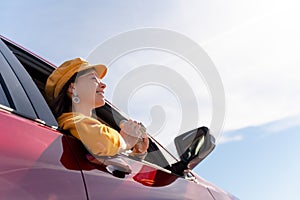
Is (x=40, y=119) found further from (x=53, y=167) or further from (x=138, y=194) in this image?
(x=138, y=194)

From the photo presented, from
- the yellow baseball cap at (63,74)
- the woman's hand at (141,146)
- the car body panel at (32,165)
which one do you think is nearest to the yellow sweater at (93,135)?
the car body panel at (32,165)

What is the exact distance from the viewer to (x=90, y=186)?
5.57ft

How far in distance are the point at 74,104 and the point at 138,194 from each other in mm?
544

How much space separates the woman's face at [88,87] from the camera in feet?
7.38

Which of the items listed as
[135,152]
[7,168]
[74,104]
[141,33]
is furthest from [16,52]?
[7,168]

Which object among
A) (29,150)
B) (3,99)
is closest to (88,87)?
(3,99)

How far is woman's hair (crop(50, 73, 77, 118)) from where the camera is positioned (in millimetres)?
2203

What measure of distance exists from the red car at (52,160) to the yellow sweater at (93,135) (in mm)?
33

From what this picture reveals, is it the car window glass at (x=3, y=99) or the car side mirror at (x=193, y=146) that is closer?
the car window glass at (x=3, y=99)

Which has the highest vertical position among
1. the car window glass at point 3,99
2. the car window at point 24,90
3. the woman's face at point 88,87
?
the woman's face at point 88,87

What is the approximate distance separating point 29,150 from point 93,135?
43 centimetres

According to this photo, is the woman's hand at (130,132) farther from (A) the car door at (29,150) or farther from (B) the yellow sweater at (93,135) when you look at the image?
(A) the car door at (29,150)

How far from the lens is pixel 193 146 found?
8.38ft

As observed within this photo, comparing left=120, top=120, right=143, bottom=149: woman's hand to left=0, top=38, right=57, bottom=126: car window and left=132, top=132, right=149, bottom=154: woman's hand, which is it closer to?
left=132, top=132, right=149, bottom=154: woman's hand
